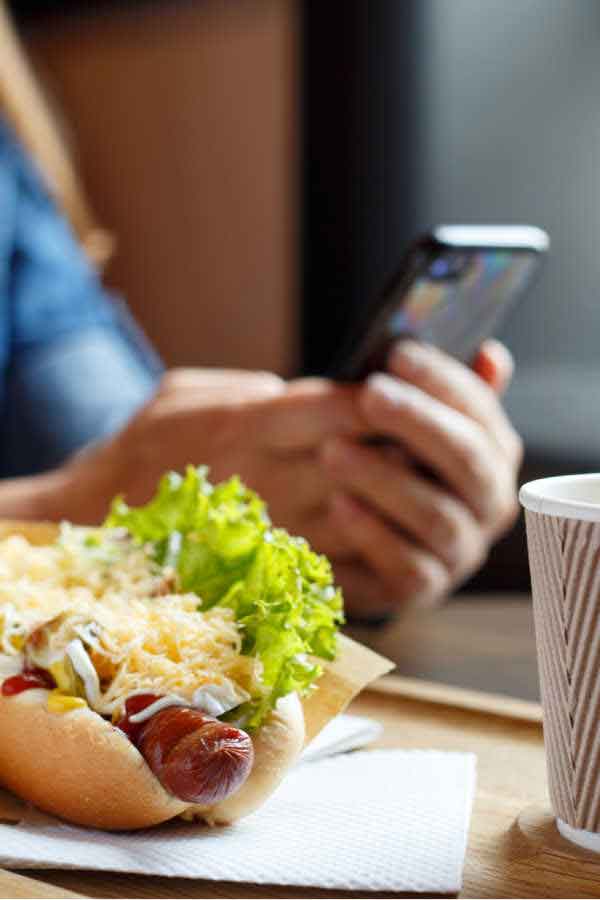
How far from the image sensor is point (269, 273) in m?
3.84

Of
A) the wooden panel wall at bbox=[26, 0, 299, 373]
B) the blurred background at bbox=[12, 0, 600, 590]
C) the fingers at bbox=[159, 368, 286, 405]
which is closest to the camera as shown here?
the fingers at bbox=[159, 368, 286, 405]

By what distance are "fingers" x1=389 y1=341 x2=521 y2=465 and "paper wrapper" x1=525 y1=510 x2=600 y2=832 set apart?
72 centimetres

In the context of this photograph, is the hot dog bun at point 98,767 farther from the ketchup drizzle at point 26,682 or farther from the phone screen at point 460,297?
the phone screen at point 460,297

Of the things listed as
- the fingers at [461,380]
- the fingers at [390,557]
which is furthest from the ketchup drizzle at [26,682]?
the fingers at [390,557]

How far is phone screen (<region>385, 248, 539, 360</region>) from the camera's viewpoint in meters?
1.30

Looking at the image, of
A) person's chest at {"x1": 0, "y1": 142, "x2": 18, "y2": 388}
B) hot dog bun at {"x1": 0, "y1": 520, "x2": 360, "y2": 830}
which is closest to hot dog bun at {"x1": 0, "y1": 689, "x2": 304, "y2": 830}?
hot dog bun at {"x1": 0, "y1": 520, "x2": 360, "y2": 830}

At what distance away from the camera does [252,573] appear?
0.90 m

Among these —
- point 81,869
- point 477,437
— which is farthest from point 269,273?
point 81,869

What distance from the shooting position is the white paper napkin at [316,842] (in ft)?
2.35

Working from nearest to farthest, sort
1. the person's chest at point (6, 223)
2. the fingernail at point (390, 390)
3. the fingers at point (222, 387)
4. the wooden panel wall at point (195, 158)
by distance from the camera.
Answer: the fingernail at point (390, 390) < the fingers at point (222, 387) < the person's chest at point (6, 223) < the wooden panel wall at point (195, 158)

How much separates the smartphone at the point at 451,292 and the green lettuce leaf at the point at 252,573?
0.37m

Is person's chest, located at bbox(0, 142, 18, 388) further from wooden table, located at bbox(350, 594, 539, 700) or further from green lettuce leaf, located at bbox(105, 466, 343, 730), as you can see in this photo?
green lettuce leaf, located at bbox(105, 466, 343, 730)

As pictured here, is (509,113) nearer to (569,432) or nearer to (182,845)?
(569,432)

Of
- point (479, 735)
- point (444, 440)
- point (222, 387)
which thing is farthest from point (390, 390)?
point (479, 735)
